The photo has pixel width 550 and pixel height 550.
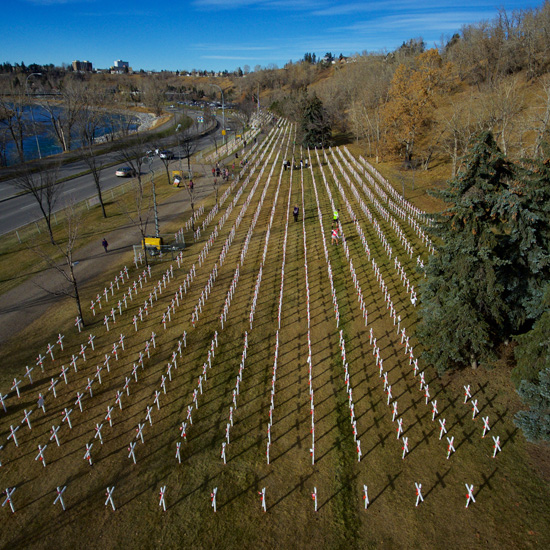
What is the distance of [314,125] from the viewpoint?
5641 cm

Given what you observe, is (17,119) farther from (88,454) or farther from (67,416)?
(88,454)

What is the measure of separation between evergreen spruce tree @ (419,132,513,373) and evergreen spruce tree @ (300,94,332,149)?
46671 mm

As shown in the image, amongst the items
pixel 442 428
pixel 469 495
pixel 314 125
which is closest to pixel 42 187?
pixel 442 428

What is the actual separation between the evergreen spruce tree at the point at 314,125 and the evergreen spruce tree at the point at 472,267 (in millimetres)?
46671

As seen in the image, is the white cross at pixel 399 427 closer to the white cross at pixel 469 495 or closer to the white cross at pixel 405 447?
the white cross at pixel 405 447

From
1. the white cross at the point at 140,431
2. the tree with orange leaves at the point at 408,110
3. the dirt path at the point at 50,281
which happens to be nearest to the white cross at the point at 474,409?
the white cross at the point at 140,431

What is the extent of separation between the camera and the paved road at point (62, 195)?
31969 mm

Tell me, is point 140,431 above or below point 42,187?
below

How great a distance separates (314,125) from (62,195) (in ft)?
114

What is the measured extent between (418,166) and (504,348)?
3454 centimetres

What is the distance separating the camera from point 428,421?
12.2m

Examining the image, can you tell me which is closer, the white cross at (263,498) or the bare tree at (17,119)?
the white cross at (263,498)

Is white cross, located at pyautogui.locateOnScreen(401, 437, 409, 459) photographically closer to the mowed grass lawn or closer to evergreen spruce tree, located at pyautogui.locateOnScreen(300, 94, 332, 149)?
the mowed grass lawn

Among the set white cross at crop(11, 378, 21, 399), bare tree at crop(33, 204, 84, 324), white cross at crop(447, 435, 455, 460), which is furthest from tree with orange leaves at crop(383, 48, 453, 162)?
white cross at crop(11, 378, 21, 399)
